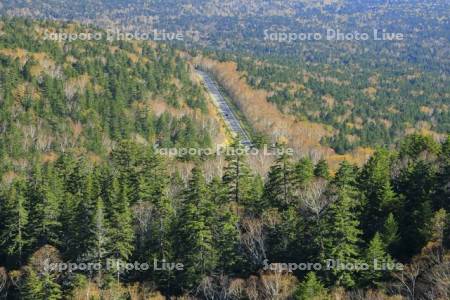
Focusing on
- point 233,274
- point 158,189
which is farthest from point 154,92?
point 233,274

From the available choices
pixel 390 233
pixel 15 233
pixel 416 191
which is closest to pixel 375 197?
pixel 416 191

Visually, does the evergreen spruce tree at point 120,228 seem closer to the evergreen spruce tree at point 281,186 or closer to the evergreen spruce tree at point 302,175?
the evergreen spruce tree at point 281,186

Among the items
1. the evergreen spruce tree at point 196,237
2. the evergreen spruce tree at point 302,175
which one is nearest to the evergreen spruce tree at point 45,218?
the evergreen spruce tree at point 196,237

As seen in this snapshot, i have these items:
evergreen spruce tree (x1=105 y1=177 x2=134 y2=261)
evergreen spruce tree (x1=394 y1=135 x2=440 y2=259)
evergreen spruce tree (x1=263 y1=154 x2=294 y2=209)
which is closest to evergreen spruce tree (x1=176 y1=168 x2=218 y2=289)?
evergreen spruce tree (x1=105 y1=177 x2=134 y2=261)

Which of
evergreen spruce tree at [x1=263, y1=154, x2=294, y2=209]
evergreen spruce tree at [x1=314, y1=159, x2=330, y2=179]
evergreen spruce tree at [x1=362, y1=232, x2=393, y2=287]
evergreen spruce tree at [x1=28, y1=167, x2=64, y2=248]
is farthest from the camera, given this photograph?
evergreen spruce tree at [x1=314, y1=159, x2=330, y2=179]

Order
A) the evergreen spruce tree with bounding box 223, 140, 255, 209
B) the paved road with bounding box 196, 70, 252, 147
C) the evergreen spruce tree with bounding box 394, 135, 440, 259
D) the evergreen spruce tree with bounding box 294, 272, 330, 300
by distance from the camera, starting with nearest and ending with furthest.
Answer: the evergreen spruce tree with bounding box 294, 272, 330, 300
the evergreen spruce tree with bounding box 394, 135, 440, 259
the evergreen spruce tree with bounding box 223, 140, 255, 209
the paved road with bounding box 196, 70, 252, 147

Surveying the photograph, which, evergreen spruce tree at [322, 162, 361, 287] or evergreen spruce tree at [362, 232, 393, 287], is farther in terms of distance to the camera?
evergreen spruce tree at [322, 162, 361, 287]

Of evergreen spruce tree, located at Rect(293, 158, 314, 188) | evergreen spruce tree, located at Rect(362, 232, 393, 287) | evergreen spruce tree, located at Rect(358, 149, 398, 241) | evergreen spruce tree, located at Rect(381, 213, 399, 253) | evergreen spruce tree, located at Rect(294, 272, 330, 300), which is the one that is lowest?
evergreen spruce tree, located at Rect(294, 272, 330, 300)

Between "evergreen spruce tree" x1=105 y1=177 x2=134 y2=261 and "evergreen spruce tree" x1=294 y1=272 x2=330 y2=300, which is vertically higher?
"evergreen spruce tree" x1=105 y1=177 x2=134 y2=261

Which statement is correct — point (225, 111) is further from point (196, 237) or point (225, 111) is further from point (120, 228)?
point (196, 237)

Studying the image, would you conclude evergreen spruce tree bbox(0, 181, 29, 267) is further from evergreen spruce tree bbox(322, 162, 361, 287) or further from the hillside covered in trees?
evergreen spruce tree bbox(322, 162, 361, 287)
